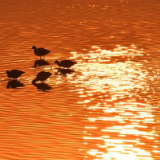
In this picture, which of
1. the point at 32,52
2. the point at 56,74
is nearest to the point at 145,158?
the point at 56,74

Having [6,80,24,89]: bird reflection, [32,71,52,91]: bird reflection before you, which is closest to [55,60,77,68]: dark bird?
[32,71,52,91]: bird reflection

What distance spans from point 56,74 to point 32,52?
151 inches

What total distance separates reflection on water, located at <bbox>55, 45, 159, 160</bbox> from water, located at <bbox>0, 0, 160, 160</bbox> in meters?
0.02

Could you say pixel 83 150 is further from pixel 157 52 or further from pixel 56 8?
pixel 56 8

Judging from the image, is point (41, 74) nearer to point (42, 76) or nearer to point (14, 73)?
point (42, 76)

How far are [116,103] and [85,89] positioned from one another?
→ 193 centimetres

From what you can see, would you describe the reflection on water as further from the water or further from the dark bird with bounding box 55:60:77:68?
the dark bird with bounding box 55:60:77:68

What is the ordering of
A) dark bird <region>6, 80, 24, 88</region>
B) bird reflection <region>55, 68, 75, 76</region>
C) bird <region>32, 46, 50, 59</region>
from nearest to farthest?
dark bird <region>6, 80, 24, 88</region> → bird reflection <region>55, 68, 75, 76</region> → bird <region>32, 46, 50, 59</region>

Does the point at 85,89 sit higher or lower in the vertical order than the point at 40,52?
lower

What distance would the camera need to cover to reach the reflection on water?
14.3 metres

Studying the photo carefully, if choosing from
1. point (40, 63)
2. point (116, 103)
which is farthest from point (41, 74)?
point (116, 103)

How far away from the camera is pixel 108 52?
24.9 metres

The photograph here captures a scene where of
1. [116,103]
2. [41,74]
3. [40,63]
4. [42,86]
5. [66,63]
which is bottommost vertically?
[116,103]

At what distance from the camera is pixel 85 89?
19766 millimetres
